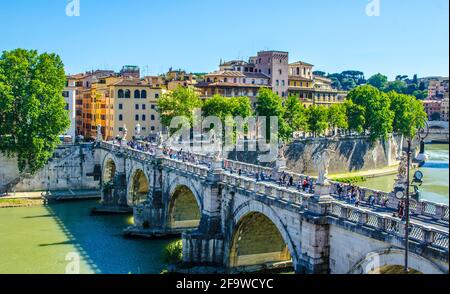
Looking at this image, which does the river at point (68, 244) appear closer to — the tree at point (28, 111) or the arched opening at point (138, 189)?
the arched opening at point (138, 189)

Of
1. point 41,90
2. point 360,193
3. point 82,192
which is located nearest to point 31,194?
point 82,192

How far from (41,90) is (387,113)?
128ft

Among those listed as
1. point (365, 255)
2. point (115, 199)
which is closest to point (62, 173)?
point (115, 199)

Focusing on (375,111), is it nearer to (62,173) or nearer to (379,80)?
(62,173)

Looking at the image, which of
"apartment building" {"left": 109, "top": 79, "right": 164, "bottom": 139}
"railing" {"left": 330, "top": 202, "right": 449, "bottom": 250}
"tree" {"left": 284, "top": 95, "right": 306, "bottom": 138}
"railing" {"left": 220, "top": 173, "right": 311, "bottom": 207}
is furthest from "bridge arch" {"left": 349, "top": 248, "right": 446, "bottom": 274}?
"apartment building" {"left": 109, "top": 79, "right": 164, "bottom": 139}

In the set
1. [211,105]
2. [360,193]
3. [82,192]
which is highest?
[211,105]

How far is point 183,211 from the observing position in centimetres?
3550

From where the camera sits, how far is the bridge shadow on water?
28.1 m

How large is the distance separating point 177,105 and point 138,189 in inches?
576

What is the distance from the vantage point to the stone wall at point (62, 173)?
48.2m

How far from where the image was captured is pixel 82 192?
1946 inches
